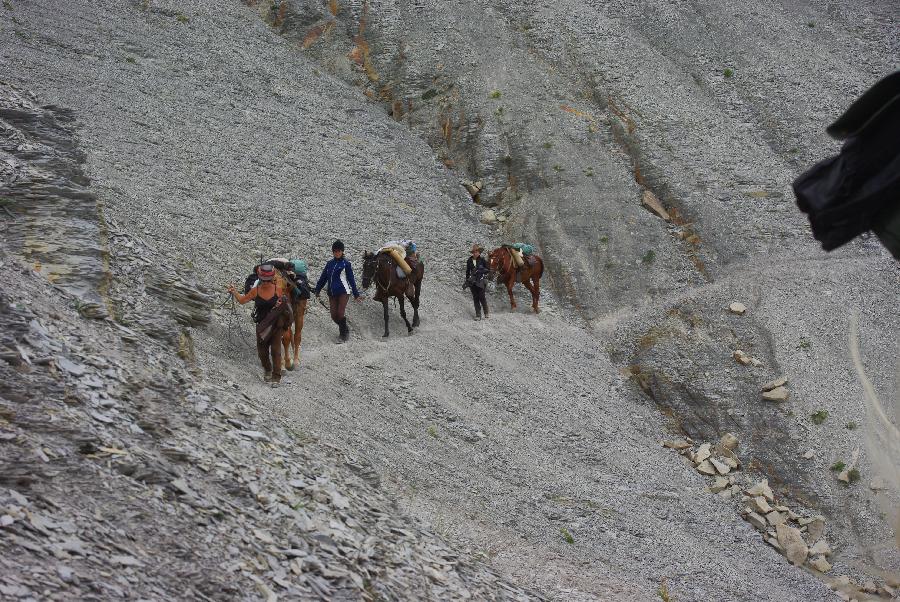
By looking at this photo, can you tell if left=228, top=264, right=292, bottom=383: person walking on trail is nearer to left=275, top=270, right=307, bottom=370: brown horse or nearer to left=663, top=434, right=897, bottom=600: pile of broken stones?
left=275, top=270, right=307, bottom=370: brown horse

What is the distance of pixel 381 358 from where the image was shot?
16672 mm

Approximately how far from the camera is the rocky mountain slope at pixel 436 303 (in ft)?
25.4

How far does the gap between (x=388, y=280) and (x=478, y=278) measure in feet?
12.2

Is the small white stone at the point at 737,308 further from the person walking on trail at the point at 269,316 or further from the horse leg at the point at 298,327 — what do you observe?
the person walking on trail at the point at 269,316

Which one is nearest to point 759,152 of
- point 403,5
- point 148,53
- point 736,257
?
point 736,257

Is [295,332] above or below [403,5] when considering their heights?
below

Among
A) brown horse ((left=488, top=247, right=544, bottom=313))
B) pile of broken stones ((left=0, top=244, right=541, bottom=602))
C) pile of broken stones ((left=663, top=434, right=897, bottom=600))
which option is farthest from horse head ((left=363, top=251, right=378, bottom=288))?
pile of broken stones ((left=0, top=244, right=541, bottom=602))

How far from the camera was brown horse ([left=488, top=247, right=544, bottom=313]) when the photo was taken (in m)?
23.5

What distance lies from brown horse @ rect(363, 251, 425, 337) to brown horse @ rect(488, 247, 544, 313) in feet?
14.5

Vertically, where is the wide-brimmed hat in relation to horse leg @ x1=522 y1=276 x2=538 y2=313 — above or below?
above

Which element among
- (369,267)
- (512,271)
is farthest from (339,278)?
(512,271)

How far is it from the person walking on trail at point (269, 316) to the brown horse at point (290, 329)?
6.3 inches

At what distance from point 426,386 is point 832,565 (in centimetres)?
833

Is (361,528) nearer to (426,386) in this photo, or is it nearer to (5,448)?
(5,448)
